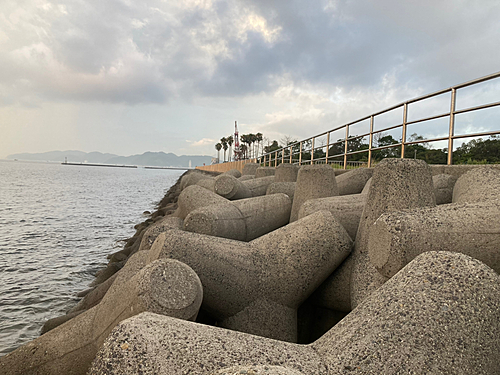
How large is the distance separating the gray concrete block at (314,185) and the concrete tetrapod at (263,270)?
1920mm

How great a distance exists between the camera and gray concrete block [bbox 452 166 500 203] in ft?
8.96

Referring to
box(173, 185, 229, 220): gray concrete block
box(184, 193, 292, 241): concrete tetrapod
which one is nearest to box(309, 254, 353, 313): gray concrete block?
box(184, 193, 292, 241): concrete tetrapod

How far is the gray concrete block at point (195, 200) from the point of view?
17.9ft

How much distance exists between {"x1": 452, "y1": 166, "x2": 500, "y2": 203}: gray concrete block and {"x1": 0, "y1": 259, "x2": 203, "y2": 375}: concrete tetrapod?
2194 millimetres

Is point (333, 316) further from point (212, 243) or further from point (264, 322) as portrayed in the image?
point (212, 243)

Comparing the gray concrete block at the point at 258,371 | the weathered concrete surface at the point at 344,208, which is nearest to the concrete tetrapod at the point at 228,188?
the weathered concrete surface at the point at 344,208

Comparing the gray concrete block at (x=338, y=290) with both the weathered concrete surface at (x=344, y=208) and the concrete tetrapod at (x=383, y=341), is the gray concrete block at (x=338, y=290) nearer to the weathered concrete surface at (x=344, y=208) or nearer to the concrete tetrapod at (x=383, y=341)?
the weathered concrete surface at (x=344, y=208)

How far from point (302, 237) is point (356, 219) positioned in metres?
0.98

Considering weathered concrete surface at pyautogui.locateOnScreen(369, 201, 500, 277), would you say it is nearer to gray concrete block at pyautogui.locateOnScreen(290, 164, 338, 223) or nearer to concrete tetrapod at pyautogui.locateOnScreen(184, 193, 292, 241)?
concrete tetrapod at pyautogui.locateOnScreen(184, 193, 292, 241)

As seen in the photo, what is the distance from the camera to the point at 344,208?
355 centimetres

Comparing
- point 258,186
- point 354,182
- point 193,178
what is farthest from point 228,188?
point 193,178

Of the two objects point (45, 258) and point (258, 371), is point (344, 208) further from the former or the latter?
point (45, 258)

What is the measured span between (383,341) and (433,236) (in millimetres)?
854

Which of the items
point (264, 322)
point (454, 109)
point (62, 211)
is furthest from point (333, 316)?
point (62, 211)
